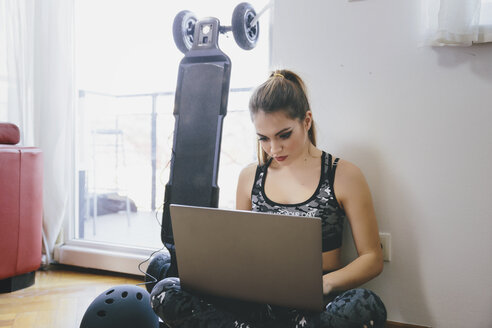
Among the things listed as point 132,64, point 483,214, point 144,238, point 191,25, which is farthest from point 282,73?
point 144,238

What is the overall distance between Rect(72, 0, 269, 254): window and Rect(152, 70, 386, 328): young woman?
54 cm

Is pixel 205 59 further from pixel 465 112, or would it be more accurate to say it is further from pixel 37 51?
pixel 37 51

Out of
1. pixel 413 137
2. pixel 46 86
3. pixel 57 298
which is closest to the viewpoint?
pixel 413 137

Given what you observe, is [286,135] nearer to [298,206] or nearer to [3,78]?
[298,206]

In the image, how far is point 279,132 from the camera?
1.08 metres

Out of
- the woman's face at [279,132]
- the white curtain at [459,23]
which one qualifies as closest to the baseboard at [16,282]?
the woman's face at [279,132]

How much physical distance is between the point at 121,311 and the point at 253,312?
40 centimetres

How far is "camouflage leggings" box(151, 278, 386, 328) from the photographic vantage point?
850mm

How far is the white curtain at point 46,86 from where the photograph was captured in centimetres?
198

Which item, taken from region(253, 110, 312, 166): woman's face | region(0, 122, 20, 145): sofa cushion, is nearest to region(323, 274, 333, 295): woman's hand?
region(253, 110, 312, 166): woman's face

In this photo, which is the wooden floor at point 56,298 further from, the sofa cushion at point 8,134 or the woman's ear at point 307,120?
the woman's ear at point 307,120

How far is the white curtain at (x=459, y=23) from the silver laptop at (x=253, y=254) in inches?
29.9

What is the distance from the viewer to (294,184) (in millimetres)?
1205

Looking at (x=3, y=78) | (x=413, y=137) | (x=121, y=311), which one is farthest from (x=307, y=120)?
(x=3, y=78)
